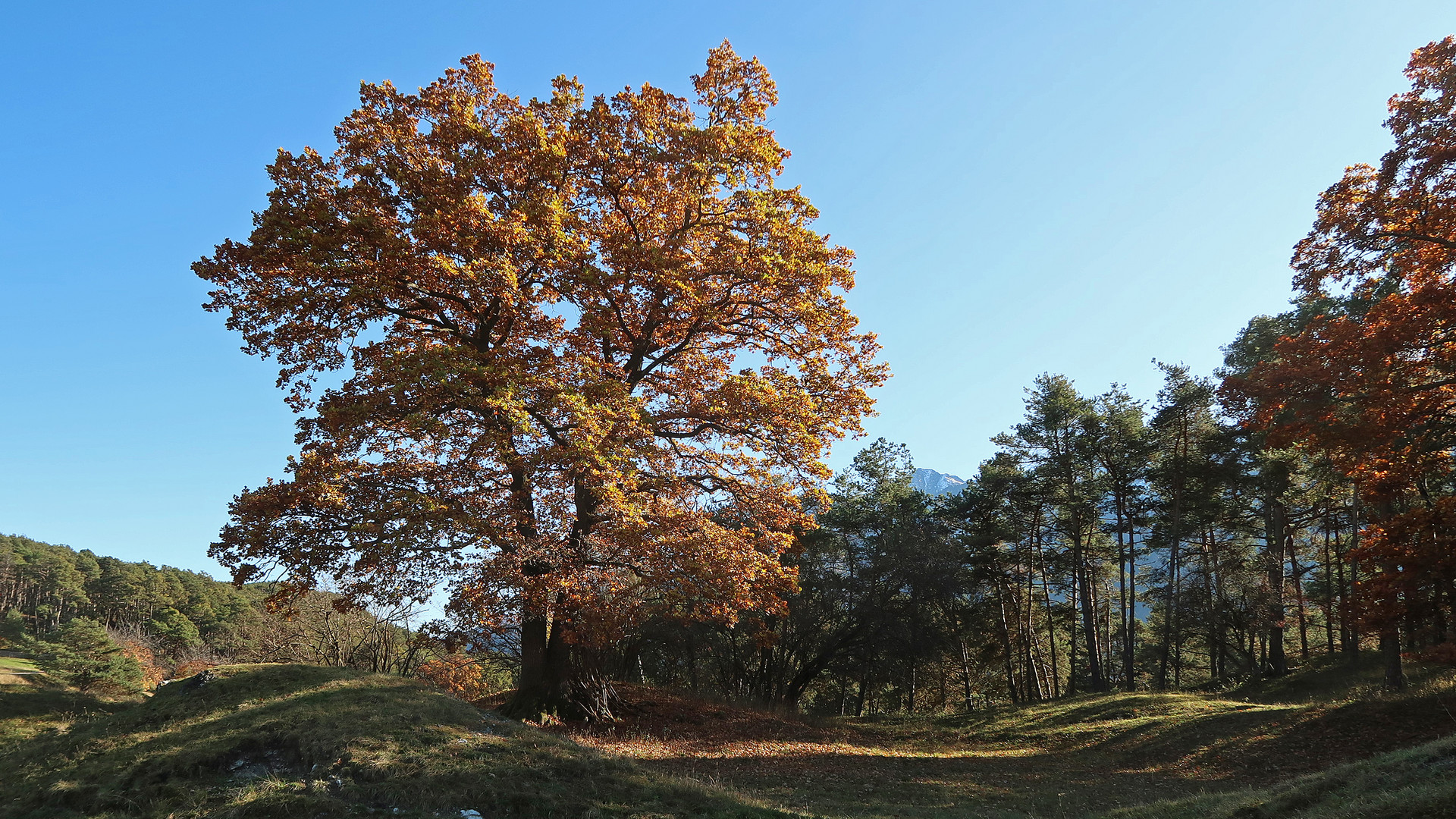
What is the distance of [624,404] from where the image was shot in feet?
41.6

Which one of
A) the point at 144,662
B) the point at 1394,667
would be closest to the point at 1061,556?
the point at 1394,667

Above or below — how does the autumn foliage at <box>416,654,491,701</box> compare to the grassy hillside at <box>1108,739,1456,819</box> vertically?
below

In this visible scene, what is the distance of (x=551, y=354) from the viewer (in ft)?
47.5

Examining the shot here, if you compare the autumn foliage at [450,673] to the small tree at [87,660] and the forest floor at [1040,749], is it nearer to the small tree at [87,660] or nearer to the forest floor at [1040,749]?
the small tree at [87,660]

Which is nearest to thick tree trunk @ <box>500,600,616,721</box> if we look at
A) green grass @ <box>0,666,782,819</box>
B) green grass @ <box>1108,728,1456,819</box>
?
green grass @ <box>0,666,782,819</box>

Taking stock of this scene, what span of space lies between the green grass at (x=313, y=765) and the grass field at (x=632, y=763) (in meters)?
0.03

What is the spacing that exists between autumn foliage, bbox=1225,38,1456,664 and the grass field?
322 centimetres

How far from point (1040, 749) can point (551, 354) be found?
17.3 meters

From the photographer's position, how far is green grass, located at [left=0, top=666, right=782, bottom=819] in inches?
291

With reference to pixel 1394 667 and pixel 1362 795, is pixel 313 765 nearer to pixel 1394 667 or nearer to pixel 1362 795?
pixel 1362 795

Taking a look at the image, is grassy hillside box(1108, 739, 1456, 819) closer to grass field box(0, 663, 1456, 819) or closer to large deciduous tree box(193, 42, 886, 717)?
grass field box(0, 663, 1456, 819)

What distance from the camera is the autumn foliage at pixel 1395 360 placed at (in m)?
12.7

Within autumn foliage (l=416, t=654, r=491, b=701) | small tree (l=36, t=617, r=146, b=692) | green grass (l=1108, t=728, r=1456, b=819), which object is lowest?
autumn foliage (l=416, t=654, r=491, b=701)

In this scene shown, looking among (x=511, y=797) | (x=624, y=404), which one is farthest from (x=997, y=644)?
(x=511, y=797)
